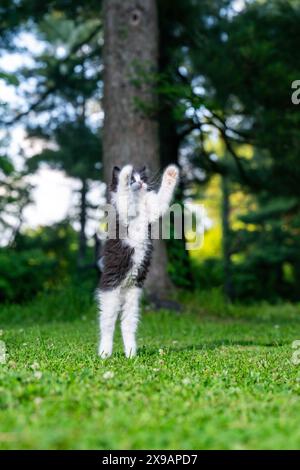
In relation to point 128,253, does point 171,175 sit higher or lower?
higher

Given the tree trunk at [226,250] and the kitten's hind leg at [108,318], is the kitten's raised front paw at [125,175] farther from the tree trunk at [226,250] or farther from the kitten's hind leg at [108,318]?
the tree trunk at [226,250]

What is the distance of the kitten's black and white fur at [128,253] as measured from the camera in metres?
6.18

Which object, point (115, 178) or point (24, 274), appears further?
point (24, 274)

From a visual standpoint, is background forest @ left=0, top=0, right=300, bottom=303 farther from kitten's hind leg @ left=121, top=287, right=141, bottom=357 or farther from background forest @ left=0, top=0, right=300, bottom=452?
kitten's hind leg @ left=121, top=287, right=141, bottom=357

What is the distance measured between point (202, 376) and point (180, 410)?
117 cm

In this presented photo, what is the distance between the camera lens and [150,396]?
415 centimetres

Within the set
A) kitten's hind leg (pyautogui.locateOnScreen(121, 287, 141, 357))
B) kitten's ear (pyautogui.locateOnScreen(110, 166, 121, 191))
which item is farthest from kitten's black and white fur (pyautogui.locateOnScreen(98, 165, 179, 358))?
kitten's ear (pyautogui.locateOnScreen(110, 166, 121, 191))

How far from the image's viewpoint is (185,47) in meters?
16.6

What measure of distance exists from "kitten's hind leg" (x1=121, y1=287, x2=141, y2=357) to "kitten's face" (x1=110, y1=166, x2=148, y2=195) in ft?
3.16

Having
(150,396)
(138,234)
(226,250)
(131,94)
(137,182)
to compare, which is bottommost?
(150,396)

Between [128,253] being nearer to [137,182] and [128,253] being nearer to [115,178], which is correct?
[137,182]

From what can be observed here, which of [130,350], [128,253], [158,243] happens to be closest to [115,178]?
[128,253]

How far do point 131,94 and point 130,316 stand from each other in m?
6.95
